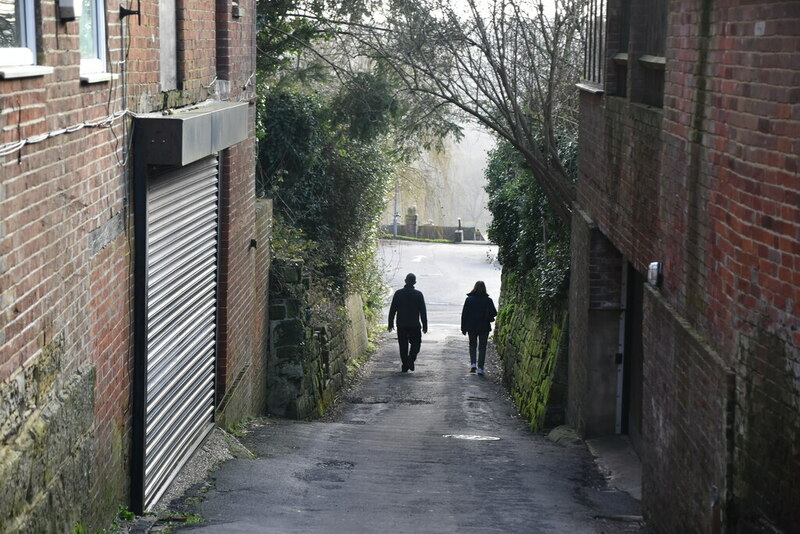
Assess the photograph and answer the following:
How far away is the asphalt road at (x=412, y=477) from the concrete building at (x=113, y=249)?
0.67m

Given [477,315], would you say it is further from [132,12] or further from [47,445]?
[47,445]

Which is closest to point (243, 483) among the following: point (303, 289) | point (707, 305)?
point (707, 305)

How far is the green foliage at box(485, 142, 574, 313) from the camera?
13.8 metres

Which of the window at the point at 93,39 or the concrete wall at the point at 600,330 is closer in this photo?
the window at the point at 93,39

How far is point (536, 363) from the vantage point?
564 inches

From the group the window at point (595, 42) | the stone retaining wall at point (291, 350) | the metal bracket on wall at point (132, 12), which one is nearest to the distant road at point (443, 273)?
the stone retaining wall at point (291, 350)

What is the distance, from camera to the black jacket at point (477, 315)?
1789cm

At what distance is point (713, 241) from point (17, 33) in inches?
153

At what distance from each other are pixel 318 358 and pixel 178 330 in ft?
20.3

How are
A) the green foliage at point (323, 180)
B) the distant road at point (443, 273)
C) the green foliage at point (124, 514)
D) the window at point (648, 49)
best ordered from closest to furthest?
the green foliage at point (124, 514) → the window at point (648, 49) → the green foliage at point (323, 180) → the distant road at point (443, 273)

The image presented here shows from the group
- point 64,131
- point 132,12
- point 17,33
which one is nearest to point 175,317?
point 132,12

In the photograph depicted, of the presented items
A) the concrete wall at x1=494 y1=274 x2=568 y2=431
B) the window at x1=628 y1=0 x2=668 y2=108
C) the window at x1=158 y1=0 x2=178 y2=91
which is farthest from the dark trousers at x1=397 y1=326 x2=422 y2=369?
the window at x1=158 y1=0 x2=178 y2=91

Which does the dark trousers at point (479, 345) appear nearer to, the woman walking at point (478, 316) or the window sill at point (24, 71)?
the woman walking at point (478, 316)

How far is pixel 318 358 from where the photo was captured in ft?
46.3
